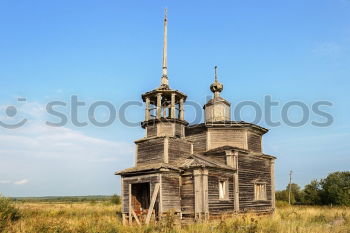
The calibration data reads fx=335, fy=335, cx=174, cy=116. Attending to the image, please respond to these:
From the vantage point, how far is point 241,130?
24.1 metres

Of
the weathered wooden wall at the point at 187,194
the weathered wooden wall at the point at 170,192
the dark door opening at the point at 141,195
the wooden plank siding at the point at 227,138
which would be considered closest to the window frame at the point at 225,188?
the weathered wooden wall at the point at 187,194

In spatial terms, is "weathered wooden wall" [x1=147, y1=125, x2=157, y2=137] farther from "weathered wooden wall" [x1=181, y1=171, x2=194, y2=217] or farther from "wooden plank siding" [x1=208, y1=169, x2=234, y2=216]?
"wooden plank siding" [x1=208, y1=169, x2=234, y2=216]

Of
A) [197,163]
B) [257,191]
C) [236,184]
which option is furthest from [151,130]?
[257,191]

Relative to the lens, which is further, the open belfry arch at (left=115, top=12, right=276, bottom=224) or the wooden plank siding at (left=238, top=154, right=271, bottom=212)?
the wooden plank siding at (left=238, top=154, right=271, bottom=212)

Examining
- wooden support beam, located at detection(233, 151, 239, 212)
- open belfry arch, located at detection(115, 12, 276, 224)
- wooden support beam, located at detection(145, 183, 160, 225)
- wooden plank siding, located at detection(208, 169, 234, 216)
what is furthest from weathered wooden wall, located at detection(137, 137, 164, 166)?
wooden support beam, located at detection(233, 151, 239, 212)

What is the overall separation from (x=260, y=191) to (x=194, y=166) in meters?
7.31

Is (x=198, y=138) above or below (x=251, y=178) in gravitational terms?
above

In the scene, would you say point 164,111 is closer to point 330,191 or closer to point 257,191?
point 257,191

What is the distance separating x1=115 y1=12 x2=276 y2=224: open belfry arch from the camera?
19797 millimetres

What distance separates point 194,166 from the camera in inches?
782

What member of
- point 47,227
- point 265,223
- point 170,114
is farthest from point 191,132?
point 47,227

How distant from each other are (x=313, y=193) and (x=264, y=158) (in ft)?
78.9

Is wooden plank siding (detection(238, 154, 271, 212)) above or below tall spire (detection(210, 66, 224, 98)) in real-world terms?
below

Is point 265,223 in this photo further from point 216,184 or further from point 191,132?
point 191,132
